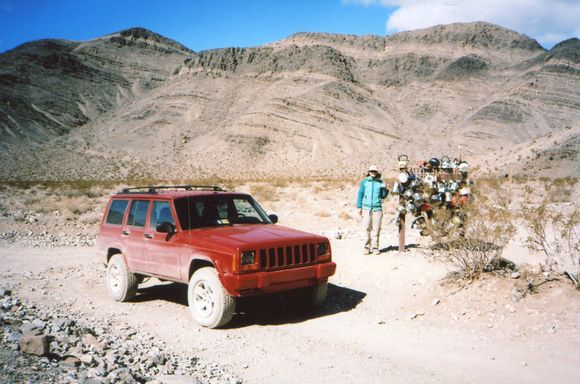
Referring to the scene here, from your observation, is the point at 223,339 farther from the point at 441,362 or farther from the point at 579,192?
the point at 579,192

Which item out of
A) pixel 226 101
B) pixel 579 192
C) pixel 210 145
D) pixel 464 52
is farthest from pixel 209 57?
pixel 579 192

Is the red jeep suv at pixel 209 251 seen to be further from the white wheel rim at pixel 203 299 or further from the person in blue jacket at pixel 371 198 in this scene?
the person in blue jacket at pixel 371 198

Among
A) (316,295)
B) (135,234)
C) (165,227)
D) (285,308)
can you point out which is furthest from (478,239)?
(135,234)

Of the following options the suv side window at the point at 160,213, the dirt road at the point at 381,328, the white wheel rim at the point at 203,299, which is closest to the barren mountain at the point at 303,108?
the dirt road at the point at 381,328

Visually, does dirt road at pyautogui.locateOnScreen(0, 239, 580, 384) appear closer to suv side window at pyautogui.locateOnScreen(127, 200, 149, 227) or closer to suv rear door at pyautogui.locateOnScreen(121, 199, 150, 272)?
suv rear door at pyautogui.locateOnScreen(121, 199, 150, 272)

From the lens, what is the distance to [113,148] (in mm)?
67562

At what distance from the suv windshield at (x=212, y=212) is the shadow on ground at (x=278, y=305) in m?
1.37

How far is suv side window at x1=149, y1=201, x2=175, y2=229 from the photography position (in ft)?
24.2

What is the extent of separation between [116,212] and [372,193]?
5.41 m

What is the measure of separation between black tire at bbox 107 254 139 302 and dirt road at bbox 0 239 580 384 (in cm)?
17

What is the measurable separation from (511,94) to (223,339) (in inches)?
2988

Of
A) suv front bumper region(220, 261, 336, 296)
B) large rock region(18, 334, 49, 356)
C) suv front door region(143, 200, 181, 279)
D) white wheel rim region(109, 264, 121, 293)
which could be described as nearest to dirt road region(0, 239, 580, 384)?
white wheel rim region(109, 264, 121, 293)

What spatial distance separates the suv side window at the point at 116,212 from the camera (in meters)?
8.44

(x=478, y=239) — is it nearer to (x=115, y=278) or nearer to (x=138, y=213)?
(x=138, y=213)
